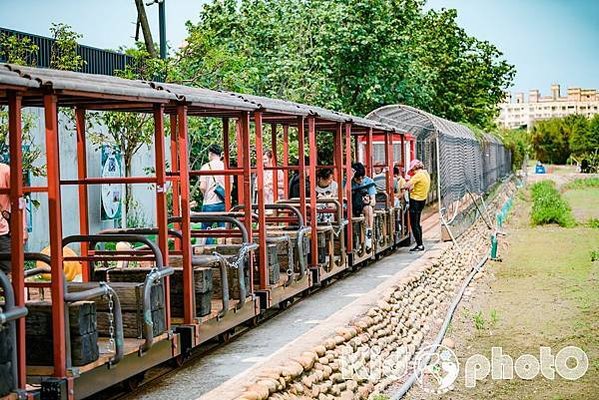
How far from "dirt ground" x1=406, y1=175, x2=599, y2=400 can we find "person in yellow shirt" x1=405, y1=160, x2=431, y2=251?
1555 millimetres

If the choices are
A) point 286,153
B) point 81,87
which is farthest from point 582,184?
point 81,87

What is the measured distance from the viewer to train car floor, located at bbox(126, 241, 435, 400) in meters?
8.78

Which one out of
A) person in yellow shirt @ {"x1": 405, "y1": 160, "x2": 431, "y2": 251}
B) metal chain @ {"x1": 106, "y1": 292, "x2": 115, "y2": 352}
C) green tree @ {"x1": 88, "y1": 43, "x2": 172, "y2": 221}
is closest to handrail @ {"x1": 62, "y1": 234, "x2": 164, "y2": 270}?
metal chain @ {"x1": 106, "y1": 292, "x2": 115, "y2": 352}

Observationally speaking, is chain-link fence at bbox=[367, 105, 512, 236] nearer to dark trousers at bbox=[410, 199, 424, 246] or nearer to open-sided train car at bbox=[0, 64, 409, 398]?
dark trousers at bbox=[410, 199, 424, 246]

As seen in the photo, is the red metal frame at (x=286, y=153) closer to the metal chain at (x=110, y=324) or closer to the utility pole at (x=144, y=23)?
the metal chain at (x=110, y=324)

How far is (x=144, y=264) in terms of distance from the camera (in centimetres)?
1254

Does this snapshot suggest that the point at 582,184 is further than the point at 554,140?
No

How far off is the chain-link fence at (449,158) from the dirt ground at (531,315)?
1707 mm

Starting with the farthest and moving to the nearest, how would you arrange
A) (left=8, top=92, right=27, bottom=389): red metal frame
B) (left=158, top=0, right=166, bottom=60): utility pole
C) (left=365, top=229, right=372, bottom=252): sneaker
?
(left=158, top=0, right=166, bottom=60): utility pole → (left=365, top=229, right=372, bottom=252): sneaker → (left=8, top=92, right=27, bottom=389): red metal frame

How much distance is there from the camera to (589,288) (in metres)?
17.6

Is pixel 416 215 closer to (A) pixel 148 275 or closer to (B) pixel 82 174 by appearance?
(B) pixel 82 174

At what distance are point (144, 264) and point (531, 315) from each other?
6.07m

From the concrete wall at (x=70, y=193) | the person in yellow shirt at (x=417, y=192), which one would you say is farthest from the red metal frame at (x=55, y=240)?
the person in yellow shirt at (x=417, y=192)

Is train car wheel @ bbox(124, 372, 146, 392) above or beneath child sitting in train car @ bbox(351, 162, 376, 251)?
beneath
